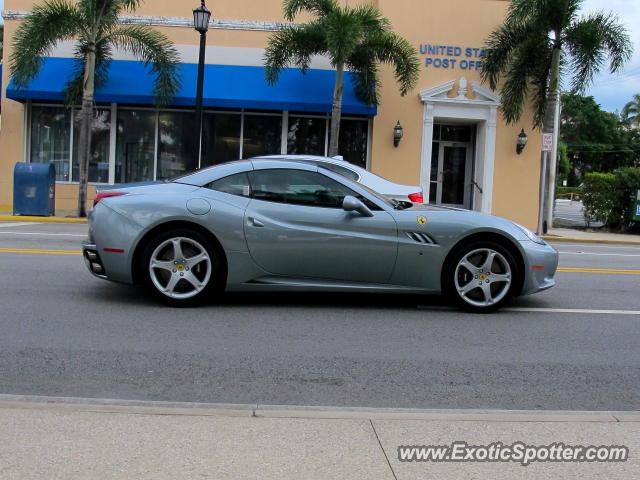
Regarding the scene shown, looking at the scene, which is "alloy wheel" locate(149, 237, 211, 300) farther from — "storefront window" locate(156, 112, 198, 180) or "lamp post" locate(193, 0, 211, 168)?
"storefront window" locate(156, 112, 198, 180)

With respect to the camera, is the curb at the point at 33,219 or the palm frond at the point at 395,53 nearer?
the curb at the point at 33,219

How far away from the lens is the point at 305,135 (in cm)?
2203

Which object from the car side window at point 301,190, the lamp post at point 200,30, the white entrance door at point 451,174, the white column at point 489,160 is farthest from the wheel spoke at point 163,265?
the white entrance door at point 451,174

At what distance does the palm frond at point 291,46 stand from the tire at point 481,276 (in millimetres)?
13542

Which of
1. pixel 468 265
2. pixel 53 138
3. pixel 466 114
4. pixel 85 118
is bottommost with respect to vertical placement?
pixel 468 265

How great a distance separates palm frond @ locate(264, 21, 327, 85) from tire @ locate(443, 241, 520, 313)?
13.5 meters

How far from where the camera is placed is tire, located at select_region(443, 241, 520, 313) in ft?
21.5

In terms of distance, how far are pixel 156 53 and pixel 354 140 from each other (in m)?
6.92

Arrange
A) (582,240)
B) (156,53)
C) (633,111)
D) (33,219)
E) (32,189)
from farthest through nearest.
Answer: (633,111) < (156,53) < (582,240) < (32,189) < (33,219)

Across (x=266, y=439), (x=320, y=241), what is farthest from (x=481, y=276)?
(x=266, y=439)

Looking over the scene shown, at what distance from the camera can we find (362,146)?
22094mm

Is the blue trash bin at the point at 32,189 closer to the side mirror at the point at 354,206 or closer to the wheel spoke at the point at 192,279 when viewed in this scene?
the wheel spoke at the point at 192,279

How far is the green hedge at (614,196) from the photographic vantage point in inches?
870

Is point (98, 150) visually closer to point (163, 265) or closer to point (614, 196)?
point (163, 265)
